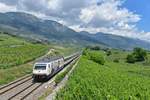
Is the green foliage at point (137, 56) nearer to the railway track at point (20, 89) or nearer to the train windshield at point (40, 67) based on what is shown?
the railway track at point (20, 89)

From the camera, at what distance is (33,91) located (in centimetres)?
4350

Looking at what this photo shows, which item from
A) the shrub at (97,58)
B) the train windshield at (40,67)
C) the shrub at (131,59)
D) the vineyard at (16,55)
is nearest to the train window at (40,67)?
the train windshield at (40,67)

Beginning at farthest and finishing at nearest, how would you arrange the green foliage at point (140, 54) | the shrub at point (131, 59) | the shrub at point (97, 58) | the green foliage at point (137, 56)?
the green foliage at point (140, 54) < the green foliage at point (137, 56) < the shrub at point (131, 59) < the shrub at point (97, 58)

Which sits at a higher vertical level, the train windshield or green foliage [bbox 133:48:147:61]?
the train windshield

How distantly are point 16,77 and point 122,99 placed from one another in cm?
4246

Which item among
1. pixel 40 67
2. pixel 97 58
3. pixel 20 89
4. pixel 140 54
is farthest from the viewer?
pixel 140 54

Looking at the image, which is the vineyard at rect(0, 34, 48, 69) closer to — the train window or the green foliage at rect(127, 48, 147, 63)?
the train window

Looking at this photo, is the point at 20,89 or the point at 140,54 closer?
the point at 20,89

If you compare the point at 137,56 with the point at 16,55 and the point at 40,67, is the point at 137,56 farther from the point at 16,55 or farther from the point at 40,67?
the point at 40,67

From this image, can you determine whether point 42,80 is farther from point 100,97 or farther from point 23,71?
point 100,97

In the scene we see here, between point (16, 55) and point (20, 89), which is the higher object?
point (20, 89)

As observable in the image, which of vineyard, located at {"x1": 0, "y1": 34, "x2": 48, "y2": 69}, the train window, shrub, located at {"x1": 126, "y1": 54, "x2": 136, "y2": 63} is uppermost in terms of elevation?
the train window

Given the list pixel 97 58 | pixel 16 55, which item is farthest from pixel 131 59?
pixel 16 55

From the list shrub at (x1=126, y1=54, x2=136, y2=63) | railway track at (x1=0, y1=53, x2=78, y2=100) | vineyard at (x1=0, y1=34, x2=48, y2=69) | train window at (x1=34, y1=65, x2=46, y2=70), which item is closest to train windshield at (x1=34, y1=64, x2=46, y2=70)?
train window at (x1=34, y1=65, x2=46, y2=70)
